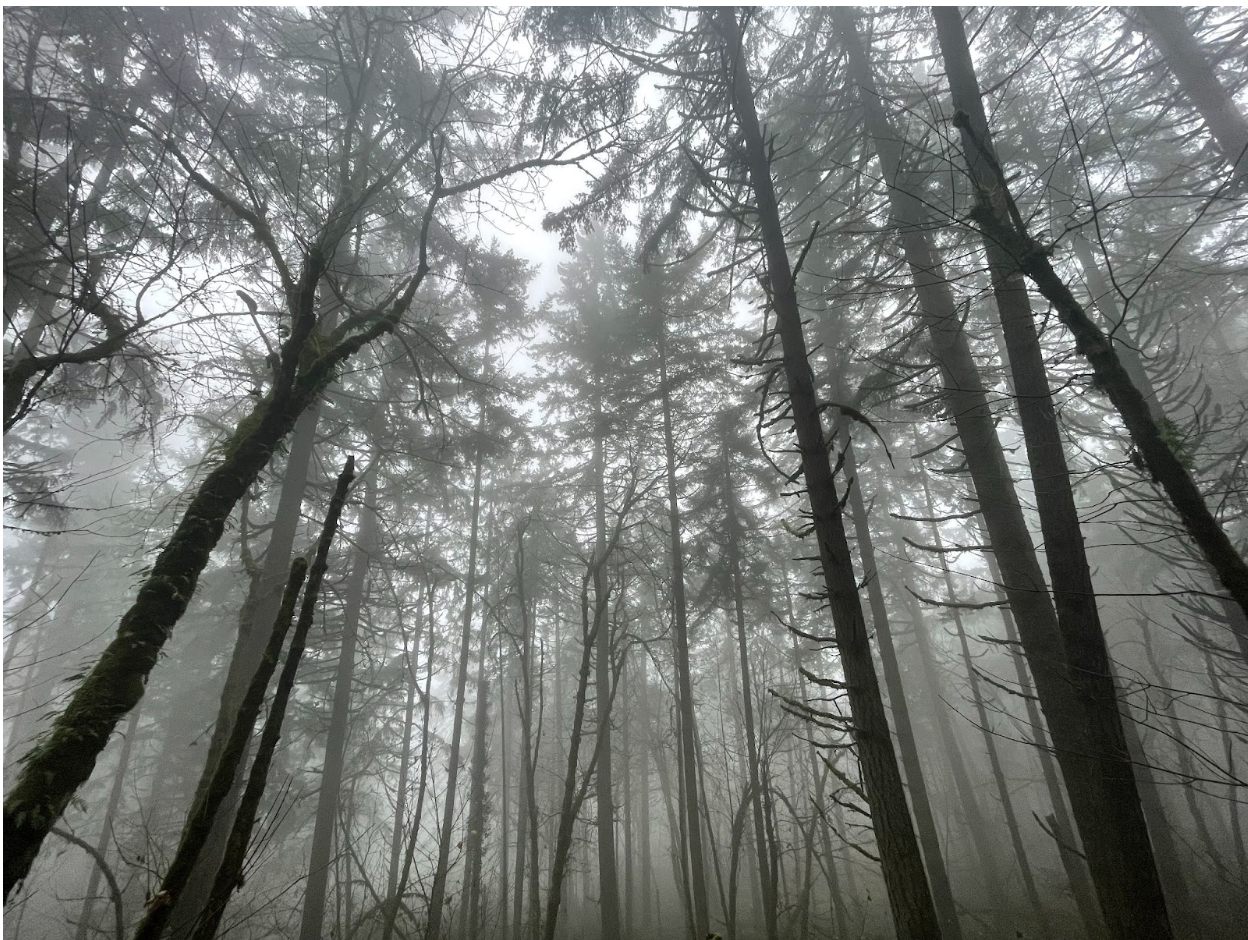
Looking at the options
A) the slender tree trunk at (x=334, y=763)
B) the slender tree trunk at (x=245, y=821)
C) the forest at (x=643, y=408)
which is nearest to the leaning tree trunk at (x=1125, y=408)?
the forest at (x=643, y=408)

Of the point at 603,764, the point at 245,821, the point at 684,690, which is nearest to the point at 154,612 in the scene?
the point at 245,821

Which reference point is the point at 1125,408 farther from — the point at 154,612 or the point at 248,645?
the point at 248,645

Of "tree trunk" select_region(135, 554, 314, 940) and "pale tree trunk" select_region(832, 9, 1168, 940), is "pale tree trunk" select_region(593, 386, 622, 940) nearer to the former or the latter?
"pale tree trunk" select_region(832, 9, 1168, 940)

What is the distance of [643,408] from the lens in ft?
46.5

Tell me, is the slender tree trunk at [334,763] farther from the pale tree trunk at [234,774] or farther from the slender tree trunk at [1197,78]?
the slender tree trunk at [1197,78]

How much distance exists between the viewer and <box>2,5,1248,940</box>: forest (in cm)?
386

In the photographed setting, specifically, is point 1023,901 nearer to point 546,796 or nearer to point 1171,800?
point 1171,800

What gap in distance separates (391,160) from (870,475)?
54.6ft

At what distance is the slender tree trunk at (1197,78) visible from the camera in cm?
880

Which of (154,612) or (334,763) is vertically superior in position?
(154,612)

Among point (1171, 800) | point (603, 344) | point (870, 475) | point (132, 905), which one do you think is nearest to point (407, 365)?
point (603, 344)

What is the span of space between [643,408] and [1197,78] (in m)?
11.6

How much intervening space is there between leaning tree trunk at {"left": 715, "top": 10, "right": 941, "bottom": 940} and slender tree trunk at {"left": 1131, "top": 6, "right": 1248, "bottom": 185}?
30.0 feet

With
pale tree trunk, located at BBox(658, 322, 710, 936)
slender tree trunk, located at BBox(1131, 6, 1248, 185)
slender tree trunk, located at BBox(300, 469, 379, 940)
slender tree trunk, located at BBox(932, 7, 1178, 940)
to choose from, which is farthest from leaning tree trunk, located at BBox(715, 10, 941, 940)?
slender tree trunk, located at BBox(1131, 6, 1248, 185)
